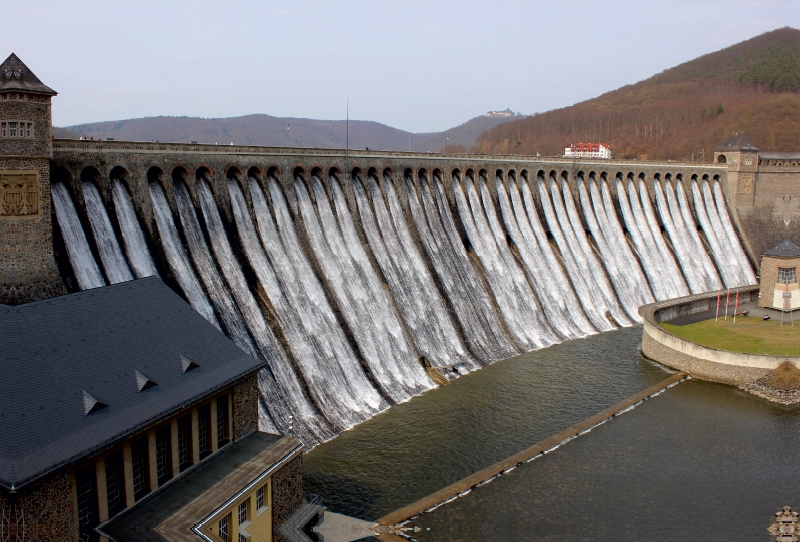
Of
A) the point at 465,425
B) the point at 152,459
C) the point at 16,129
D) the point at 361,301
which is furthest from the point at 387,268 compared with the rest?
the point at 152,459

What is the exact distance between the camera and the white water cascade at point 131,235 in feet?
115

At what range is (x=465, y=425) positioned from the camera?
37.4m

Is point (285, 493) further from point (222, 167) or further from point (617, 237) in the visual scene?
point (617, 237)

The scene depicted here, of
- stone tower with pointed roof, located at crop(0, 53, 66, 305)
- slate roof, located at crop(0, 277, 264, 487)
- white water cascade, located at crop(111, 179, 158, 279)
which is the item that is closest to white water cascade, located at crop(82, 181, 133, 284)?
white water cascade, located at crop(111, 179, 158, 279)

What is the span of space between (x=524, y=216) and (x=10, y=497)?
167 ft

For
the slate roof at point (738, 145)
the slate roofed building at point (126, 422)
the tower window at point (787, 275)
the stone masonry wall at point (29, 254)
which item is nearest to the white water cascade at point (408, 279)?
the slate roofed building at point (126, 422)

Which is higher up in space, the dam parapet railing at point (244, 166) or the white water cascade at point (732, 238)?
the dam parapet railing at point (244, 166)

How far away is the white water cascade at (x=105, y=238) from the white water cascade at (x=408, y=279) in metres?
18.3

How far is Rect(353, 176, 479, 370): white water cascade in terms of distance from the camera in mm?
46969

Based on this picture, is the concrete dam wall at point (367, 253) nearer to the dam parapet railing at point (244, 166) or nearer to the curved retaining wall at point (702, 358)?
the dam parapet railing at point (244, 166)

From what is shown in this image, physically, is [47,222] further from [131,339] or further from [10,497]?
[10,497]

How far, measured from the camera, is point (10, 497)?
17.6 m

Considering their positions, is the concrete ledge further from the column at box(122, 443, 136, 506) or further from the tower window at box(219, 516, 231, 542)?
the column at box(122, 443, 136, 506)

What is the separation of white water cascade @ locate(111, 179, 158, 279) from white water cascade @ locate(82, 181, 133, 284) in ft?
1.65
